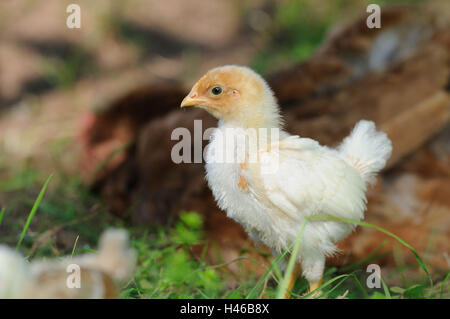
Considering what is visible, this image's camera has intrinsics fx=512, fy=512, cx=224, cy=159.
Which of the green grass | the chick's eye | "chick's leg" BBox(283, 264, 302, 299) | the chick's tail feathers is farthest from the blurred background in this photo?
the chick's eye

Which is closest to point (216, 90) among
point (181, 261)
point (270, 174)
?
point (270, 174)

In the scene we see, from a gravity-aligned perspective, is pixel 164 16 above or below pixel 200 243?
above

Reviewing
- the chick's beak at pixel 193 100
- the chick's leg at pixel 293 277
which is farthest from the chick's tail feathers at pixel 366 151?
the chick's beak at pixel 193 100

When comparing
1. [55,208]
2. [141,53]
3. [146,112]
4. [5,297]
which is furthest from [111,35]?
[5,297]

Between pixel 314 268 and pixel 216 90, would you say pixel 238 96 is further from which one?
pixel 314 268

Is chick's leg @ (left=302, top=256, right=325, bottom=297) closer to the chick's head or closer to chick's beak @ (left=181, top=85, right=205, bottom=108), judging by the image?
the chick's head

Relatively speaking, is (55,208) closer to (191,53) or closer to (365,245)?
(365,245)

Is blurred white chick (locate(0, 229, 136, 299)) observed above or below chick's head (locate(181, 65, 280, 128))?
below
